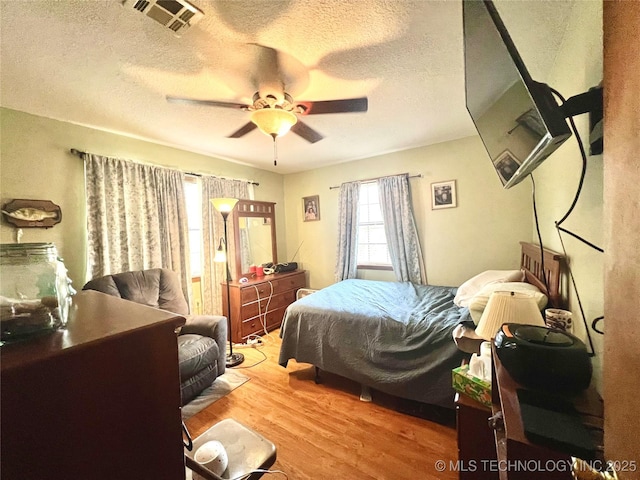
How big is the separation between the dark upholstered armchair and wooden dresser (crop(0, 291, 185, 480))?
1.73m

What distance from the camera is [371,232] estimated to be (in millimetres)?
3908

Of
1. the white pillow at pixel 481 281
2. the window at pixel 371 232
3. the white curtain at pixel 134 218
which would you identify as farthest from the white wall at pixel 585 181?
the white curtain at pixel 134 218

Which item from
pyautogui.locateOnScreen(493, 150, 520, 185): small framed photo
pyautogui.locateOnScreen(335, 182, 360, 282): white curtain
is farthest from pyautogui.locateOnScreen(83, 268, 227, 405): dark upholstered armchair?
pyautogui.locateOnScreen(493, 150, 520, 185): small framed photo

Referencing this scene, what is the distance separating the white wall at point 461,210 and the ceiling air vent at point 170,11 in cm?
291

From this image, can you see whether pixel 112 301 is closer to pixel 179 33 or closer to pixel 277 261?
pixel 179 33

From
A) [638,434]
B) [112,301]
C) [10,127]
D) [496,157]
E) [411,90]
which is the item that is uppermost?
[411,90]

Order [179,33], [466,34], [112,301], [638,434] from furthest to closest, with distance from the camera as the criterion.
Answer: [179,33], [466,34], [112,301], [638,434]

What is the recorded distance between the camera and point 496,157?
3.86 ft

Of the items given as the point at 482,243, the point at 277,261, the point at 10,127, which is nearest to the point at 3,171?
the point at 10,127

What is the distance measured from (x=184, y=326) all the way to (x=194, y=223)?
1.60 m

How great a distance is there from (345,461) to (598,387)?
136cm

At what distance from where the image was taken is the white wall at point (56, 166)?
6.69 ft

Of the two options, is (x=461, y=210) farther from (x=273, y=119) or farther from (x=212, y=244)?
(x=212, y=244)

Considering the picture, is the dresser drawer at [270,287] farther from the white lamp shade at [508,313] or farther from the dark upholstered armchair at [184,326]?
the white lamp shade at [508,313]
